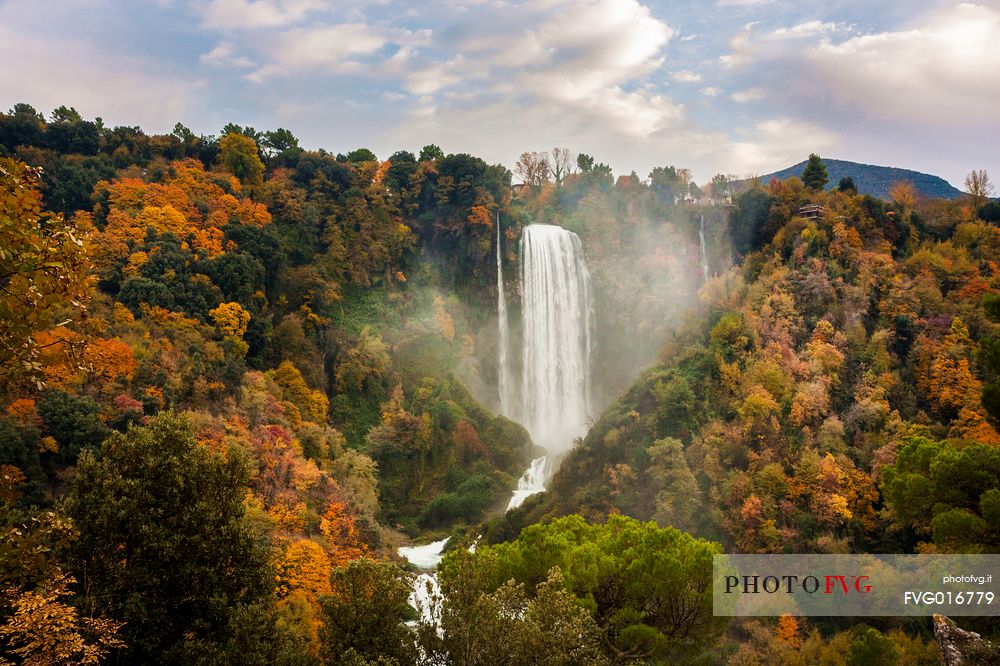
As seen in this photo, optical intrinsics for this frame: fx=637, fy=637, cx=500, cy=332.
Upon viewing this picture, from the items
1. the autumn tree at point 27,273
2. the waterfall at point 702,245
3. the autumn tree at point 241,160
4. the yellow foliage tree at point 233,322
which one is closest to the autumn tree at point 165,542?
the autumn tree at point 27,273

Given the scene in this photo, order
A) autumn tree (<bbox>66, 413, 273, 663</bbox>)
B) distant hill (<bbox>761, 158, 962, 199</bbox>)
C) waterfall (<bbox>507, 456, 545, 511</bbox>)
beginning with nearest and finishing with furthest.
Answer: autumn tree (<bbox>66, 413, 273, 663</bbox>), waterfall (<bbox>507, 456, 545, 511</bbox>), distant hill (<bbox>761, 158, 962, 199</bbox>)

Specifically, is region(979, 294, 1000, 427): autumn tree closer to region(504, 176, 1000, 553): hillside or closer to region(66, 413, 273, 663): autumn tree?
region(504, 176, 1000, 553): hillside

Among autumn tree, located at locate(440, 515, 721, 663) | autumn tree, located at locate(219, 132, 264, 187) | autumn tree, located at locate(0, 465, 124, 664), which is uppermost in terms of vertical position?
autumn tree, located at locate(219, 132, 264, 187)

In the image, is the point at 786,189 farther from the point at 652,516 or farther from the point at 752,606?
the point at 752,606

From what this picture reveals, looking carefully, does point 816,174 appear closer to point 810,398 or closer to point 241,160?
point 810,398

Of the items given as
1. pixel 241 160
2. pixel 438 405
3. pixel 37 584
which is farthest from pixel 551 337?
pixel 37 584

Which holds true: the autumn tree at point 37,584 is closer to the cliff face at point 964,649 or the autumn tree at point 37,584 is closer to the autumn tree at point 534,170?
the cliff face at point 964,649

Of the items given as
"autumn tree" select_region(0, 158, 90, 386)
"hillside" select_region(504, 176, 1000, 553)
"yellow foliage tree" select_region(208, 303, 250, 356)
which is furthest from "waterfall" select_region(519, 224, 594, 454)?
"autumn tree" select_region(0, 158, 90, 386)
